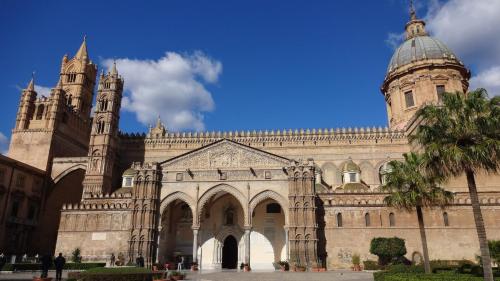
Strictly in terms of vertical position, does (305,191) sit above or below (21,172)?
below

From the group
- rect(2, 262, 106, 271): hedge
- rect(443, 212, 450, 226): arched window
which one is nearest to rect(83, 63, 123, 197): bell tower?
rect(2, 262, 106, 271): hedge

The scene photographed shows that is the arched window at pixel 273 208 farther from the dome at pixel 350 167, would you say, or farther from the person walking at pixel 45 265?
the person walking at pixel 45 265

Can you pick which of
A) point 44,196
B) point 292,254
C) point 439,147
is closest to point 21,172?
point 44,196

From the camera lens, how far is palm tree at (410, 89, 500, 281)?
16.4 m

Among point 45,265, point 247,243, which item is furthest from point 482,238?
point 45,265

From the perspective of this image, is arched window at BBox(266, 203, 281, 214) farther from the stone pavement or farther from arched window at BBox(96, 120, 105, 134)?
arched window at BBox(96, 120, 105, 134)

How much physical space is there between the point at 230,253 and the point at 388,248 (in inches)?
559

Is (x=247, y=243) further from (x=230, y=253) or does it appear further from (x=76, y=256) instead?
(x=76, y=256)

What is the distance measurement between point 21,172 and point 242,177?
24.9 metres

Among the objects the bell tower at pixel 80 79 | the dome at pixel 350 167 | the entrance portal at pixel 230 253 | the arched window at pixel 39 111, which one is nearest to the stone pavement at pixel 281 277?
the entrance portal at pixel 230 253

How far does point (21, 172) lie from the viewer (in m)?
41.8

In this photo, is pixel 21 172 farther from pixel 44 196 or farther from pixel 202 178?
pixel 202 178

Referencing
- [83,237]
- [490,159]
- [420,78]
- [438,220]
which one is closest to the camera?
[490,159]

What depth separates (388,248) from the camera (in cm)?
2997
